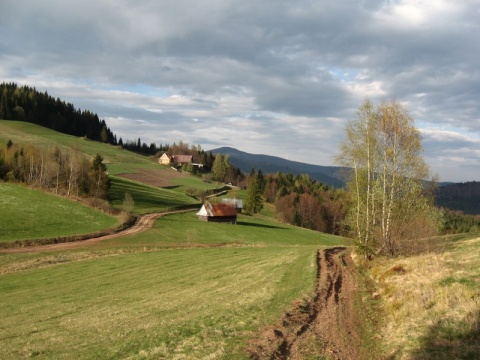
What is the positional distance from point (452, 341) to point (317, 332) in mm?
4795

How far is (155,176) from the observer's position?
144 metres

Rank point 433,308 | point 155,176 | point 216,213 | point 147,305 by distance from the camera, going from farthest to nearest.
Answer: point 155,176
point 216,213
point 147,305
point 433,308

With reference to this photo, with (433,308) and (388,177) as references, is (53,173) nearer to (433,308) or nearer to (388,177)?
(388,177)

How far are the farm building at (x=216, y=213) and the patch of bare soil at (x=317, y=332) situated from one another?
63.0 metres

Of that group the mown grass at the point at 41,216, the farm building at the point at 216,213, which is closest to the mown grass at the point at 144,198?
the farm building at the point at 216,213

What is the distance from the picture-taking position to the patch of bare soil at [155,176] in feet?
427

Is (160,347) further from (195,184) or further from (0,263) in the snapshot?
(195,184)

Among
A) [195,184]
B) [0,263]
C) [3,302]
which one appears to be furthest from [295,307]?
[195,184]

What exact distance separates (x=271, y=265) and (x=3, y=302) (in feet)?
63.3

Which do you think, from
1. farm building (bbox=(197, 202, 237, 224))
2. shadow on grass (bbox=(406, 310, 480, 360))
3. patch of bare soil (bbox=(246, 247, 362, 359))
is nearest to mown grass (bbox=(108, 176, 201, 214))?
farm building (bbox=(197, 202, 237, 224))

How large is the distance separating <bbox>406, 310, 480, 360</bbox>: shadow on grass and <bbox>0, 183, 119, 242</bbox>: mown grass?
50.0 meters

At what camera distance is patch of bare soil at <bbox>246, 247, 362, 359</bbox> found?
1318 centimetres

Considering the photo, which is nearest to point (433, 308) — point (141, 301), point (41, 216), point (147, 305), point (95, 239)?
point (147, 305)

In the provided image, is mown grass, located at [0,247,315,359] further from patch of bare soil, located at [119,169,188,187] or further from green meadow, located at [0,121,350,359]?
patch of bare soil, located at [119,169,188,187]
